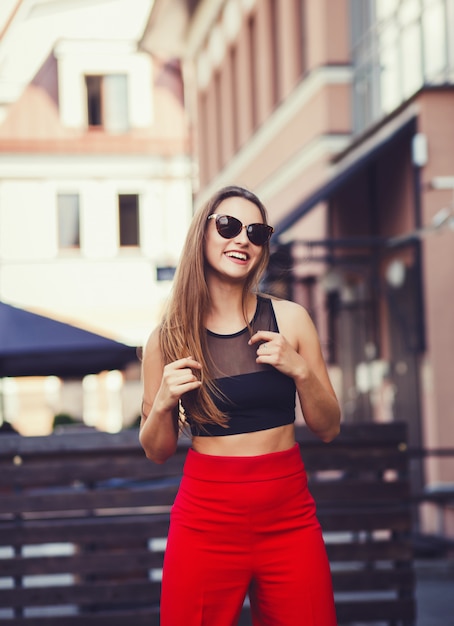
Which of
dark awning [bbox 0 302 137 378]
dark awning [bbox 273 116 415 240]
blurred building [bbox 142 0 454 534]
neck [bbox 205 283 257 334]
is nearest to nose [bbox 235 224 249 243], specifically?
neck [bbox 205 283 257 334]

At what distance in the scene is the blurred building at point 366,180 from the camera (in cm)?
1091

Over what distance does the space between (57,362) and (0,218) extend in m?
21.8

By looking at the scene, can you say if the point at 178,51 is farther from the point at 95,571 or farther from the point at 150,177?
the point at 95,571

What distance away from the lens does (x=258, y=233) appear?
3.61m

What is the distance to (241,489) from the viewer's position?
3.43 meters

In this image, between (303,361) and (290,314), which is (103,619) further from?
(303,361)

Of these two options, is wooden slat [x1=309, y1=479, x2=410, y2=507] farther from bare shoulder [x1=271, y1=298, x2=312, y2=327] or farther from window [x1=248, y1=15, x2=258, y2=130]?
window [x1=248, y1=15, x2=258, y2=130]

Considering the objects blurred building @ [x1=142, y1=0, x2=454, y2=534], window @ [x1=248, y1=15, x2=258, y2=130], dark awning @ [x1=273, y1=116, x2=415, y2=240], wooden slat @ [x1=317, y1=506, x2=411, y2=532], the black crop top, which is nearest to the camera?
the black crop top

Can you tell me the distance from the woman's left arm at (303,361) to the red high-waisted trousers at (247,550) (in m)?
0.18

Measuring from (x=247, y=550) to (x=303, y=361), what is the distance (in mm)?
555

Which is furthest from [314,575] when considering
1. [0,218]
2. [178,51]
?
[0,218]

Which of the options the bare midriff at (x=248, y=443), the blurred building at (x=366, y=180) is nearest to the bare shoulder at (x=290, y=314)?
the bare midriff at (x=248, y=443)

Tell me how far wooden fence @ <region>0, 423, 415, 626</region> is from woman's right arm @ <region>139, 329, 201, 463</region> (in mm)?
2572

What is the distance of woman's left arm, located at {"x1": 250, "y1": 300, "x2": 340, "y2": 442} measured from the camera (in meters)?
3.41
